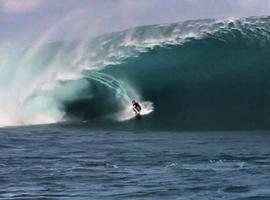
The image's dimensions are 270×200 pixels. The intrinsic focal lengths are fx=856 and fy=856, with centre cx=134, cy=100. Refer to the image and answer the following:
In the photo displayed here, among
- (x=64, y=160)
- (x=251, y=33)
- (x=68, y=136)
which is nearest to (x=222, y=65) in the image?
(x=251, y=33)

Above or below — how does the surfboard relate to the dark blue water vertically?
above

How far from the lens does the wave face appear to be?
2752cm

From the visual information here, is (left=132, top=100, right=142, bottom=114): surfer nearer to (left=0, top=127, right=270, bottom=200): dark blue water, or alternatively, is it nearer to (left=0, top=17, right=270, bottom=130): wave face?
(left=0, top=17, right=270, bottom=130): wave face

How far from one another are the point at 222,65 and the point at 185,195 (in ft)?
58.8

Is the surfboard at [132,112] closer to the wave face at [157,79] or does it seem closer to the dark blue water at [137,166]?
the wave face at [157,79]

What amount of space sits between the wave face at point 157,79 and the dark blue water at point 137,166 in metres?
4.10

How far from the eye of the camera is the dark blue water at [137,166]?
13.1 metres

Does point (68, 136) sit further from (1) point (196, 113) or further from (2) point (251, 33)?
(2) point (251, 33)

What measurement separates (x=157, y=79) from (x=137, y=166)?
14499 mm

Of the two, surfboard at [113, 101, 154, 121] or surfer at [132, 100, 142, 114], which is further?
surfer at [132, 100, 142, 114]

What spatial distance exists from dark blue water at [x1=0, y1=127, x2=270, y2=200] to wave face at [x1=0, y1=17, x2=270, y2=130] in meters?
4.10

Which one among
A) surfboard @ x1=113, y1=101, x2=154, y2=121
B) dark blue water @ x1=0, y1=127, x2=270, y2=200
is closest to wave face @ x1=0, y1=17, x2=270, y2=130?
surfboard @ x1=113, y1=101, x2=154, y2=121

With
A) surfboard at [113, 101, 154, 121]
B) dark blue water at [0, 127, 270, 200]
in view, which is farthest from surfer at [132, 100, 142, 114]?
dark blue water at [0, 127, 270, 200]

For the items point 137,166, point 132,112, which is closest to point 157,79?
point 132,112
